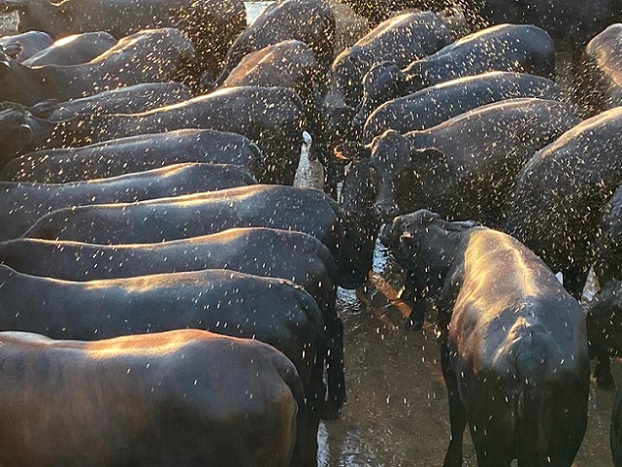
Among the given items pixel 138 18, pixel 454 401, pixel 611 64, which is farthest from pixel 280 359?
pixel 138 18

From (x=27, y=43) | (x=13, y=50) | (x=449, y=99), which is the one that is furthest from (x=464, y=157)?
(x=27, y=43)

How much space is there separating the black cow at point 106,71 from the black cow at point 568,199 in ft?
17.2

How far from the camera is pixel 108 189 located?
7742mm

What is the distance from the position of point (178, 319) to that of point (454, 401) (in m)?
1.76

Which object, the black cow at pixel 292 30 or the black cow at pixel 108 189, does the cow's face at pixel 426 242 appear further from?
the black cow at pixel 292 30

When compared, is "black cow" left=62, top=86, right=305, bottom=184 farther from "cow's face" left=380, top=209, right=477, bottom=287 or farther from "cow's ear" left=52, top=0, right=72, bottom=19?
"cow's ear" left=52, top=0, right=72, bottom=19

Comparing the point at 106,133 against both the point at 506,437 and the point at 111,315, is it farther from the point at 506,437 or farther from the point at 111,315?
the point at 506,437

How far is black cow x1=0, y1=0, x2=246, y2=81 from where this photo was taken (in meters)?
14.0

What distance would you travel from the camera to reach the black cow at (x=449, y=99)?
9586 mm

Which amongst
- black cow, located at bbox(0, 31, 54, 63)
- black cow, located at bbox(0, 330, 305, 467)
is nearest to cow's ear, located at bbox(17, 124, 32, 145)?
black cow, located at bbox(0, 31, 54, 63)

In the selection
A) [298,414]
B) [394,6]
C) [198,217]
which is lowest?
[394,6]

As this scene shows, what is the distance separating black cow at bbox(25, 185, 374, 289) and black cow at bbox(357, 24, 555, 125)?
3127 millimetres

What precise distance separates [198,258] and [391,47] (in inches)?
248

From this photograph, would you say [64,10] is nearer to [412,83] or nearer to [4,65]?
[4,65]
